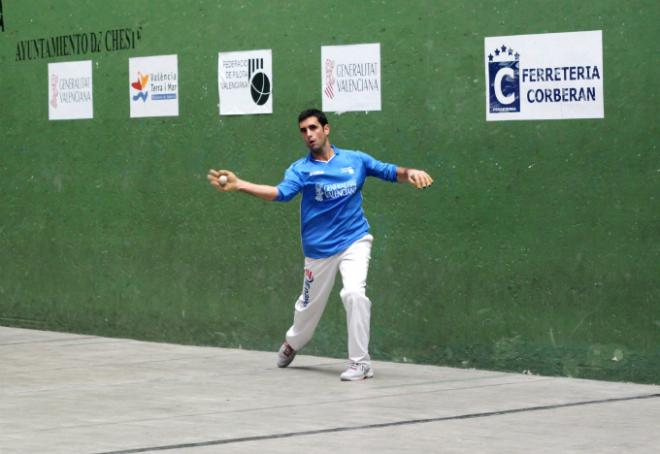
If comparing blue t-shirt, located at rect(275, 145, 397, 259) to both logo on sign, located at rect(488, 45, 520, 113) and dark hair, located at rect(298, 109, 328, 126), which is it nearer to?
Result: dark hair, located at rect(298, 109, 328, 126)

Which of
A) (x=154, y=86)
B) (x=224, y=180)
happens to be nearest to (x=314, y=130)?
(x=224, y=180)

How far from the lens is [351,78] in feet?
39.7

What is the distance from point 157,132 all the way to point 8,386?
3.49 metres

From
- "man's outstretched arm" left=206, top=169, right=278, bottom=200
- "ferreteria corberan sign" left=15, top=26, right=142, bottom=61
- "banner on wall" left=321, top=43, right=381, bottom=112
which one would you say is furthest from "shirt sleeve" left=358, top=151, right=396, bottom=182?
"ferreteria corberan sign" left=15, top=26, right=142, bottom=61

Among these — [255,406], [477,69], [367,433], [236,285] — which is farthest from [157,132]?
[367,433]

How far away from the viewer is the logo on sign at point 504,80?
11.1 m

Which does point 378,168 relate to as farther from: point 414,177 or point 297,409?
point 297,409

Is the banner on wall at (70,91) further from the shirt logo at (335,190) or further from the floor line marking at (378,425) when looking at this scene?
the floor line marking at (378,425)

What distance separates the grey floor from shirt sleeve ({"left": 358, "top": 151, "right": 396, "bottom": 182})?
144 centimetres

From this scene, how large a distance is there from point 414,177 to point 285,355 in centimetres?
195

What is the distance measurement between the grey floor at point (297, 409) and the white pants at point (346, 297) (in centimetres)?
27

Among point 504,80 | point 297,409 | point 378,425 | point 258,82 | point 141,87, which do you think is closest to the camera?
point 378,425

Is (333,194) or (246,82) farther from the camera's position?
(246,82)

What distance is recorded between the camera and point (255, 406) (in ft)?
31.8
